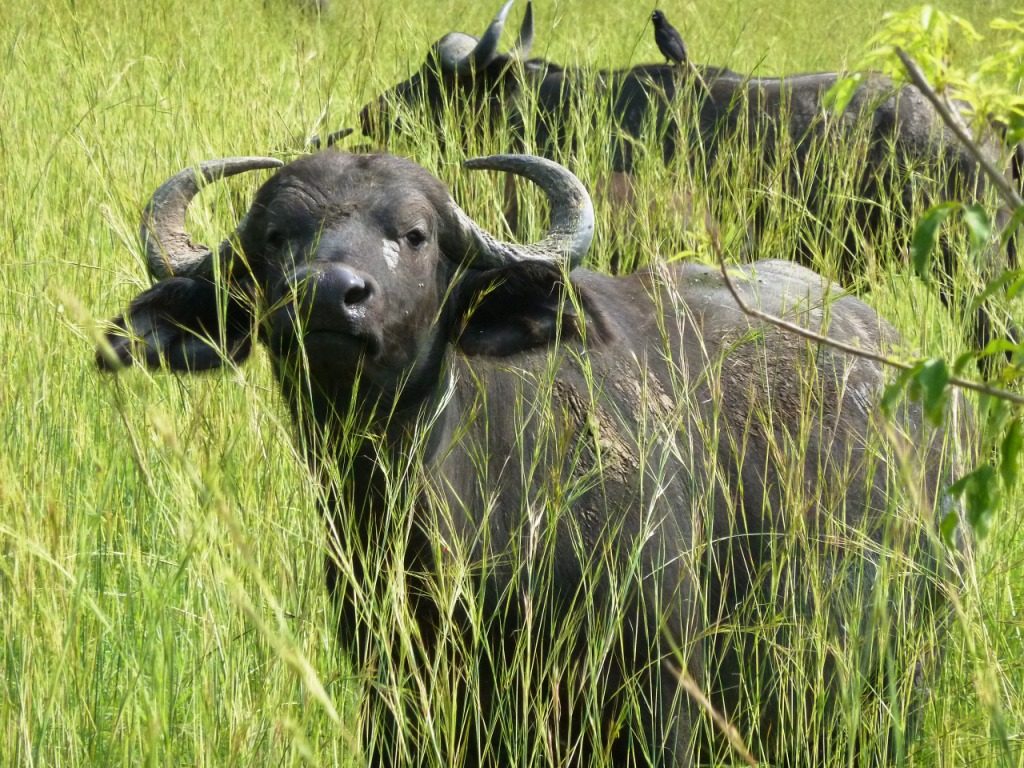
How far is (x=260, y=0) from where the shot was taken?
32.2 ft

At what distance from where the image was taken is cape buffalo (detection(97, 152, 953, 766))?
3062 mm

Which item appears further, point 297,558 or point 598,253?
point 598,253

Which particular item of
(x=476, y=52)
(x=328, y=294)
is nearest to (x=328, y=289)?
(x=328, y=294)

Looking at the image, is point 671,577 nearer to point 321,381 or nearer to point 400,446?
point 400,446

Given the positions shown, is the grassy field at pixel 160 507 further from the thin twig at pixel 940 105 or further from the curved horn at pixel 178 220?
the thin twig at pixel 940 105

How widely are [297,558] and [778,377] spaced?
165cm

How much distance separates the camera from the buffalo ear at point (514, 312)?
3525 millimetres

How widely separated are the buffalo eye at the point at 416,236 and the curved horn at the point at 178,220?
0.51m

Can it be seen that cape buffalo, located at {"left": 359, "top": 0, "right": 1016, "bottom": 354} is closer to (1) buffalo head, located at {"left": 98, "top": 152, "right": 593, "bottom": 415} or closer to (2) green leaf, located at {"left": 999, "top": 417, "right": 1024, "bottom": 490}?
(1) buffalo head, located at {"left": 98, "top": 152, "right": 593, "bottom": 415}

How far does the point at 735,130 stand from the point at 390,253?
11.0ft

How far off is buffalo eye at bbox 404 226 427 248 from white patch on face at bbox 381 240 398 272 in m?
0.07

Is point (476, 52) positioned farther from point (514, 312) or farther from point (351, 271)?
point (351, 271)

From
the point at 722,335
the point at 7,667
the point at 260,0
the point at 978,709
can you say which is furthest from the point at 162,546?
the point at 260,0

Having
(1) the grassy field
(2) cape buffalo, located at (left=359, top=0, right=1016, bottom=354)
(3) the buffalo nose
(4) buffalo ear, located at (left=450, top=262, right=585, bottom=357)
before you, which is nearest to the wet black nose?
(3) the buffalo nose
